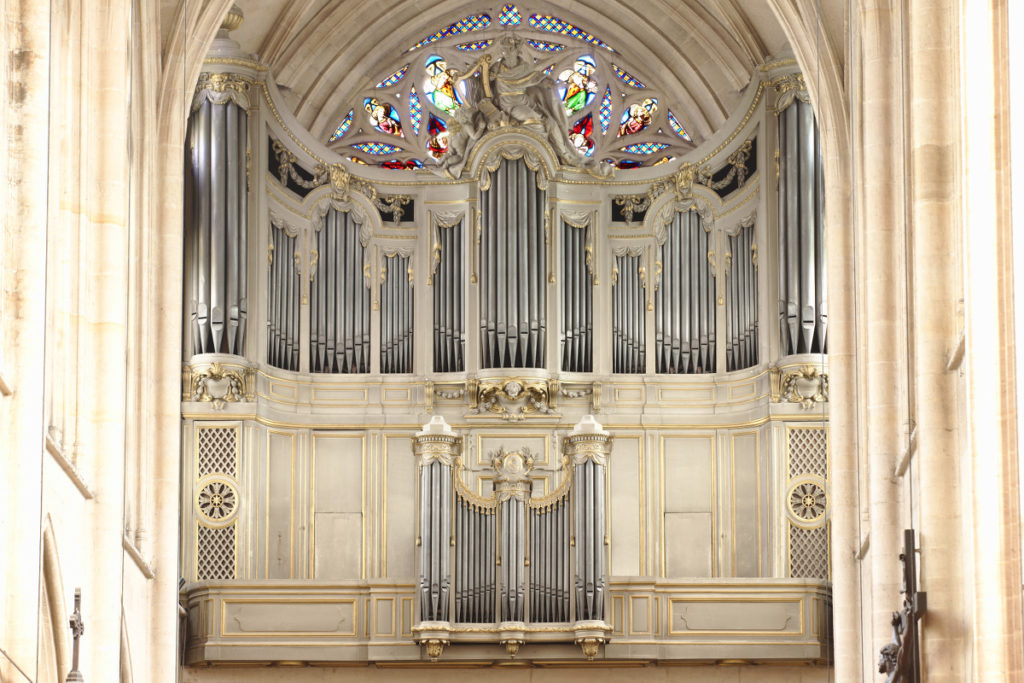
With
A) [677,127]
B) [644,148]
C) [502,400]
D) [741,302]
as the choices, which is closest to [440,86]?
[644,148]

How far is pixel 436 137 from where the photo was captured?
27.8 meters

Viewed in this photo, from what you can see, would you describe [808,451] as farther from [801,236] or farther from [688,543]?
[801,236]

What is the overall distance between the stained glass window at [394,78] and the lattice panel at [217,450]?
17.9 feet

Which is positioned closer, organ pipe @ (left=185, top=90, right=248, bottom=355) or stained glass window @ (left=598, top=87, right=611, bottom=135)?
organ pipe @ (left=185, top=90, right=248, bottom=355)

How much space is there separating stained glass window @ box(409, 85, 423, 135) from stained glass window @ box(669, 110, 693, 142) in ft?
9.91

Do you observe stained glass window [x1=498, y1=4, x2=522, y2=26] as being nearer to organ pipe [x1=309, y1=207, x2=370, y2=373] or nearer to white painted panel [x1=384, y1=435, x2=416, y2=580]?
organ pipe [x1=309, y1=207, x2=370, y2=373]

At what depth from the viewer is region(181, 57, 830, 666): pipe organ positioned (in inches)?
933

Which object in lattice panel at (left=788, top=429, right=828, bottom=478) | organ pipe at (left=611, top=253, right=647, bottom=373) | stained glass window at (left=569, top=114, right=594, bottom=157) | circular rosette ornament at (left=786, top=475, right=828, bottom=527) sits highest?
stained glass window at (left=569, top=114, right=594, bottom=157)

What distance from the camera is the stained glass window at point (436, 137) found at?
27797 millimetres

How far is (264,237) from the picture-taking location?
25.4 m

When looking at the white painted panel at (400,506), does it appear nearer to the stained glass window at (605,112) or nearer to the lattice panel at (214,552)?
the lattice panel at (214,552)

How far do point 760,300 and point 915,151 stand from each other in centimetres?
865

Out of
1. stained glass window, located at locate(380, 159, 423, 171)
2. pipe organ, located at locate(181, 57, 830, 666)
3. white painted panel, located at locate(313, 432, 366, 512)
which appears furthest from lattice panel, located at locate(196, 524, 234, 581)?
stained glass window, located at locate(380, 159, 423, 171)

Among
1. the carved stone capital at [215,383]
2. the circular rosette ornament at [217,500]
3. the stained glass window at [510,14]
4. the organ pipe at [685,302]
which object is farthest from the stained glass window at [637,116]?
the circular rosette ornament at [217,500]
